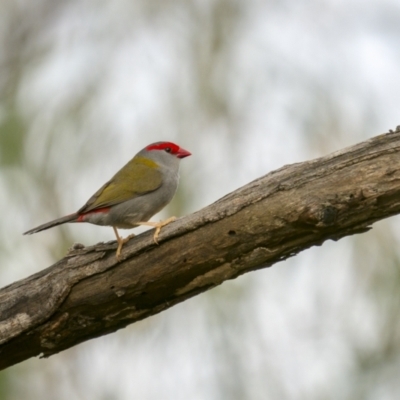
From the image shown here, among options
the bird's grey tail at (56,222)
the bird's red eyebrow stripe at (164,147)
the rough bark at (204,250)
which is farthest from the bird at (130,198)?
the rough bark at (204,250)

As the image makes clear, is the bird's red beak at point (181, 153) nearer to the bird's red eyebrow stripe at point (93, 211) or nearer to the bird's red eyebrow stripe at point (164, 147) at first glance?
the bird's red eyebrow stripe at point (164, 147)

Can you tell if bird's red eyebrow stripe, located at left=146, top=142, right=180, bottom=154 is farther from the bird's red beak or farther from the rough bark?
the rough bark

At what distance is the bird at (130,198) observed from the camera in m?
5.19

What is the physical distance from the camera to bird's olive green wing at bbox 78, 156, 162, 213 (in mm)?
5188

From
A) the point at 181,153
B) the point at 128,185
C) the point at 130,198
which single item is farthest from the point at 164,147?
the point at 130,198

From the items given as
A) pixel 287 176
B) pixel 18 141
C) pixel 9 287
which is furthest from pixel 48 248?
pixel 287 176

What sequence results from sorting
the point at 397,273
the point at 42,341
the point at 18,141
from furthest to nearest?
the point at 18,141 < the point at 397,273 < the point at 42,341

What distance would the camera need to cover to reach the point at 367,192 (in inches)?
138

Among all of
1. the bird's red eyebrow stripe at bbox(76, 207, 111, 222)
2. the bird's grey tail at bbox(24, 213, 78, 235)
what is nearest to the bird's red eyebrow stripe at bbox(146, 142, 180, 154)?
the bird's red eyebrow stripe at bbox(76, 207, 111, 222)

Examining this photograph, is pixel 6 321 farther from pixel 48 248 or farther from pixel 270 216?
pixel 48 248

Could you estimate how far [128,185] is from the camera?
540 cm

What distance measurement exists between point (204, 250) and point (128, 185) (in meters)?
1.72

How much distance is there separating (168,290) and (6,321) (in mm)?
1010

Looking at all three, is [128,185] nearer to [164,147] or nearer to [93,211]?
[93,211]
